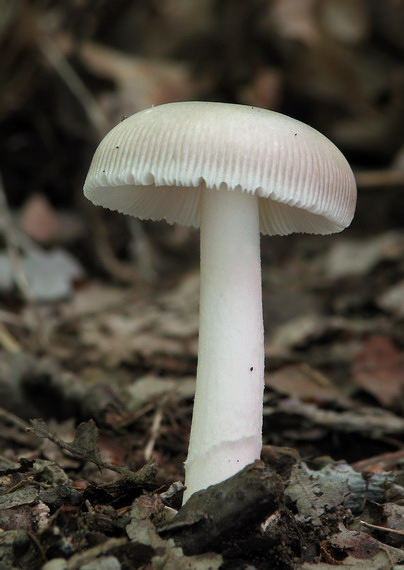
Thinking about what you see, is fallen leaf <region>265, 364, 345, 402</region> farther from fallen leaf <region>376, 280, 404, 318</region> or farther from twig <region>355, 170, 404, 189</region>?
twig <region>355, 170, 404, 189</region>

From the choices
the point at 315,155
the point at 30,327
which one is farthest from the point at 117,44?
the point at 315,155

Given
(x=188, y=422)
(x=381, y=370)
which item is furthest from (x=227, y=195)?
(x=381, y=370)

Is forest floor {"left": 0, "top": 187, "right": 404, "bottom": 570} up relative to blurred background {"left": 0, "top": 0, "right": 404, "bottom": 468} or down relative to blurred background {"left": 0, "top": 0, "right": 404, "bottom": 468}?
down

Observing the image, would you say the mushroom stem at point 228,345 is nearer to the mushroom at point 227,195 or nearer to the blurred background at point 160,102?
the mushroom at point 227,195

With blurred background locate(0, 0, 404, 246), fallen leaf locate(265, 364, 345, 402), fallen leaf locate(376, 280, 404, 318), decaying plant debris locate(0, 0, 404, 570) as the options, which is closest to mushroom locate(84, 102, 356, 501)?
decaying plant debris locate(0, 0, 404, 570)

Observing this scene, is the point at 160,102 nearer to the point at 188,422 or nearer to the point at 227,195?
the point at 188,422

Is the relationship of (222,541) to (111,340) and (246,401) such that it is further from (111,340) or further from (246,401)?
(111,340)
